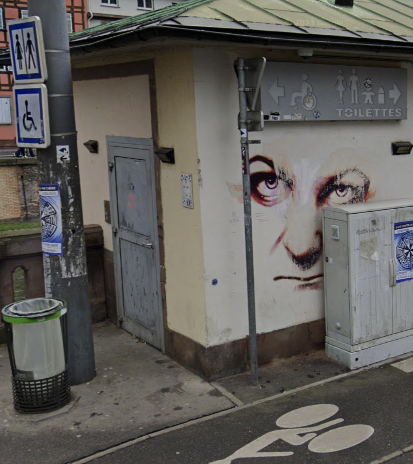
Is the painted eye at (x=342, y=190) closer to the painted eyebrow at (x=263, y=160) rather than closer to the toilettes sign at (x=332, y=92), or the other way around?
the toilettes sign at (x=332, y=92)

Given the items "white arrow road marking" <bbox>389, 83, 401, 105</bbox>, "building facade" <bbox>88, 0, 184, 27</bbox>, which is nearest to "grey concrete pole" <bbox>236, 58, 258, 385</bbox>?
"white arrow road marking" <bbox>389, 83, 401, 105</bbox>

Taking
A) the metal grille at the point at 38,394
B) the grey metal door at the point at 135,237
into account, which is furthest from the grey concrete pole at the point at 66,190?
the grey metal door at the point at 135,237

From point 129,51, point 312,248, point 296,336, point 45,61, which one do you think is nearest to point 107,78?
point 129,51

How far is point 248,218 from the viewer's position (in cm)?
573

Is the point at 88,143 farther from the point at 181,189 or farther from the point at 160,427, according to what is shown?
the point at 160,427

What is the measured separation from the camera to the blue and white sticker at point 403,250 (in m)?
6.48

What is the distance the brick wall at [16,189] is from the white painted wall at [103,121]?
14.0 m

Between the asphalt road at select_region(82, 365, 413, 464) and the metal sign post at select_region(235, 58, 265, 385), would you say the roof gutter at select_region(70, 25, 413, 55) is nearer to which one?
the metal sign post at select_region(235, 58, 265, 385)

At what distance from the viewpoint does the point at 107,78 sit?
7.23 metres

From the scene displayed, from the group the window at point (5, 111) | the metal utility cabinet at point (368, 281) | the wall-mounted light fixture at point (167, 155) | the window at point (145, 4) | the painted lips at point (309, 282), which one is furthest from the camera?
the window at point (145, 4)

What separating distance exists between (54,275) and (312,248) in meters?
2.61

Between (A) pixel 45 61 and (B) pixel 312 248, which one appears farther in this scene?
(B) pixel 312 248

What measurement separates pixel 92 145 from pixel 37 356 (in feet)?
10.1

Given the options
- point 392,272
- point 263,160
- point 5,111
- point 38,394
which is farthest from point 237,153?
point 5,111
